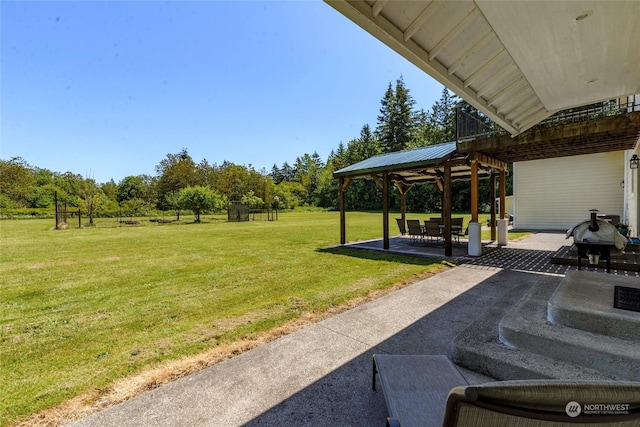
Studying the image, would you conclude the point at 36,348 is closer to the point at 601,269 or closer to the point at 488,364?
the point at 488,364

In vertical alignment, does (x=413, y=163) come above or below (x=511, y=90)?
below

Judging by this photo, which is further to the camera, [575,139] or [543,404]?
[575,139]

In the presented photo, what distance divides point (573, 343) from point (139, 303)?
6.01m

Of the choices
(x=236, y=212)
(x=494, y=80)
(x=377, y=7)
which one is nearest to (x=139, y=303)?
(x=377, y=7)

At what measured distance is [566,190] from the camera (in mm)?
14016

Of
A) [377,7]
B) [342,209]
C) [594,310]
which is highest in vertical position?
[377,7]

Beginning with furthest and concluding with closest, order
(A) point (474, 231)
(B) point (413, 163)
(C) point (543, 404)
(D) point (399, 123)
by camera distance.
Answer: (D) point (399, 123) → (B) point (413, 163) → (A) point (474, 231) → (C) point (543, 404)

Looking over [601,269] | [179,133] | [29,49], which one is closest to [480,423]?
[601,269]

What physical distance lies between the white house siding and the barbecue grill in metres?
11.2

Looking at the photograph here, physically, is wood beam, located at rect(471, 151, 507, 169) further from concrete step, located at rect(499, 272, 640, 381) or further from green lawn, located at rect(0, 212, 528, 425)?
concrete step, located at rect(499, 272, 640, 381)

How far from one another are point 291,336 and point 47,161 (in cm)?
7478

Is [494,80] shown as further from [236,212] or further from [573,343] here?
[236,212]

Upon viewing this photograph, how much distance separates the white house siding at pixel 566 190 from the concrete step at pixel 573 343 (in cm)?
1433

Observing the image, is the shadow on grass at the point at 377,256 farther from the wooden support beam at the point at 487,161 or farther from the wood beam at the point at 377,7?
the wood beam at the point at 377,7
